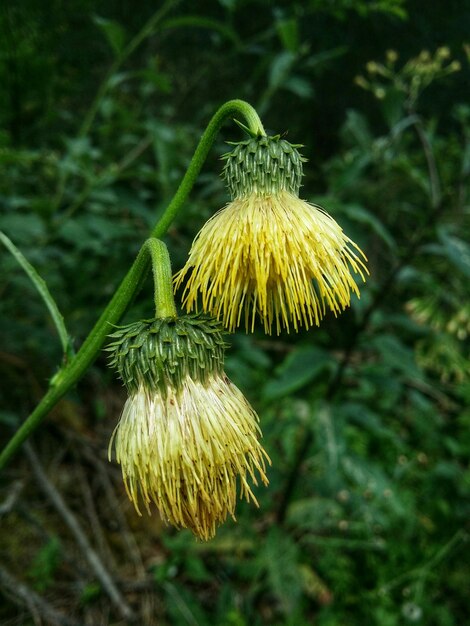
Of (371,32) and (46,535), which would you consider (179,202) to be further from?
(371,32)

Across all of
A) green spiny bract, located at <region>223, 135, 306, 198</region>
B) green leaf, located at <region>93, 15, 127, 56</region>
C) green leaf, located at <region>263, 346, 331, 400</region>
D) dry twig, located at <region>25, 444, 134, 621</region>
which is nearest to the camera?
green spiny bract, located at <region>223, 135, 306, 198</region>

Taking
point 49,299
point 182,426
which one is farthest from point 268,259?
point 49,299

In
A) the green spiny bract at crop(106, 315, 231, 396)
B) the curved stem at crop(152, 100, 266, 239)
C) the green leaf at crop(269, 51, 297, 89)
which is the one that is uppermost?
the green leaf at crop(269, 51, 297, 89)

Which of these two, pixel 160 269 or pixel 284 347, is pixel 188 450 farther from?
pixel 284 347

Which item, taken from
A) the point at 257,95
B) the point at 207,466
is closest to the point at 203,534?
the point at 207,466

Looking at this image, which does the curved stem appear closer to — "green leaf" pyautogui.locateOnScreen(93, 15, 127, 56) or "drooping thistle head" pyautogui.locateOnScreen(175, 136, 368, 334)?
"drooping thistle head" pyautogui.locateOnScreen(175, 136, 368, 334)

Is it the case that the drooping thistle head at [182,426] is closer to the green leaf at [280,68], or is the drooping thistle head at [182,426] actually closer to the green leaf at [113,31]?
the green leaf at [113,31]

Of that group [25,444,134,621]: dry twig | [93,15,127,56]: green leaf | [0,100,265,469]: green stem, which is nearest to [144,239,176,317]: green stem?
[0,100,265,469]: green stem
